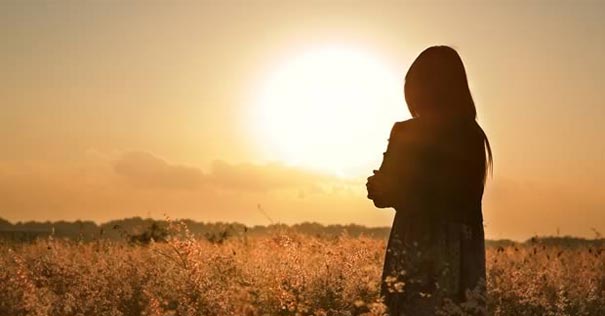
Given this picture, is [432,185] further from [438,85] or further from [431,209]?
[438,85]

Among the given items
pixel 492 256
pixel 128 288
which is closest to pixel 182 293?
pixel 128 288

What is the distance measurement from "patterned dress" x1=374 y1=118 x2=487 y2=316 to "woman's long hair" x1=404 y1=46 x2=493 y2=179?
79mm

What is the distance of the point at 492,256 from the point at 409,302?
8.98m

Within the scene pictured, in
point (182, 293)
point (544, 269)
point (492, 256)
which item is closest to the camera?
point (182, 293)

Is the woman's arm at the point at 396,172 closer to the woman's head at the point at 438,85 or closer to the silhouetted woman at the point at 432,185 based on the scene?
the silhouetted woman at the point at 432,185

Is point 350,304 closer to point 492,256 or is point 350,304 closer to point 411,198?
point 411,198

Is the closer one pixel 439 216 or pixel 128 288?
pixel 439 216

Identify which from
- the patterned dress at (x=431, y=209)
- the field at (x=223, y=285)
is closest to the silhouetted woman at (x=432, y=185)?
the patterned dress at (x=431, y=209)

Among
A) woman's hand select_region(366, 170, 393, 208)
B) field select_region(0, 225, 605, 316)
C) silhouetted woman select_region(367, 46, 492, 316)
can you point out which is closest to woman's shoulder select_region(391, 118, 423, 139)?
silhouetted woman select_region(367, 46, 492, 316)

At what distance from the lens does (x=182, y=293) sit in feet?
27.2

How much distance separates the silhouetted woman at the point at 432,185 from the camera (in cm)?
506

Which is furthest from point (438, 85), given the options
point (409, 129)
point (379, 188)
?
point (379, 188)

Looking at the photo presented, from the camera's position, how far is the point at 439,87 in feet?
16.8

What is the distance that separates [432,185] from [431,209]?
149mm
